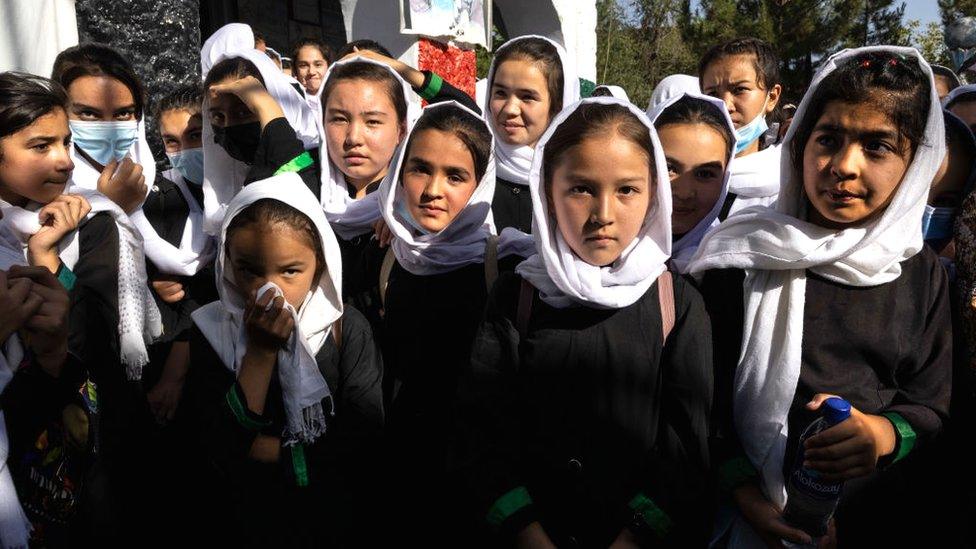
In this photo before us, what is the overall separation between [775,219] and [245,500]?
1509mm

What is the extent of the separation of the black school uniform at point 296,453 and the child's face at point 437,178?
0.46 metres

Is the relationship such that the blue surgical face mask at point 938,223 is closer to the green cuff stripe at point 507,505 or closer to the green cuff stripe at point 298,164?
the green cuff stripe at point 507,505

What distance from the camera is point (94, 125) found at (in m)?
3.07

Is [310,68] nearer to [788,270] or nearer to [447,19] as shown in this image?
[447,19]

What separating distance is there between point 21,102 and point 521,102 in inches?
69.6

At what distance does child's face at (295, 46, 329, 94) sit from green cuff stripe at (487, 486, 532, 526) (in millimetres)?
4459

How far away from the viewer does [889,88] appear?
6.28ft

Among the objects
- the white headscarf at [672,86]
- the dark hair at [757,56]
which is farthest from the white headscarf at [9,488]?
the dark hair at [757,56]

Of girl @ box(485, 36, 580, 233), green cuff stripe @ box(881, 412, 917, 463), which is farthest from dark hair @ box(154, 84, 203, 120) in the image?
green cuff stripe @ box(881, 412, 917, 463)

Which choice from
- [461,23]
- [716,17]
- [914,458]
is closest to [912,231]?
[914,458]

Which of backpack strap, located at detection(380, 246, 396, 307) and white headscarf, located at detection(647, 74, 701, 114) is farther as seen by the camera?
white headscarf, located at detection(647, 74, 701, 114)

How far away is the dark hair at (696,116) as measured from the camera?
263 centimetres

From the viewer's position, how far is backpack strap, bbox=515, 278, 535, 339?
1998mm

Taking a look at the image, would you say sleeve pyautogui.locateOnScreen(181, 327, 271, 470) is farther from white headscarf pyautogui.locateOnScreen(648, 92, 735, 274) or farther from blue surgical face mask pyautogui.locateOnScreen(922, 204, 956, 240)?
blue surgical face mask pyautogui.locateOnScreen(922, 204, 956, 240)
